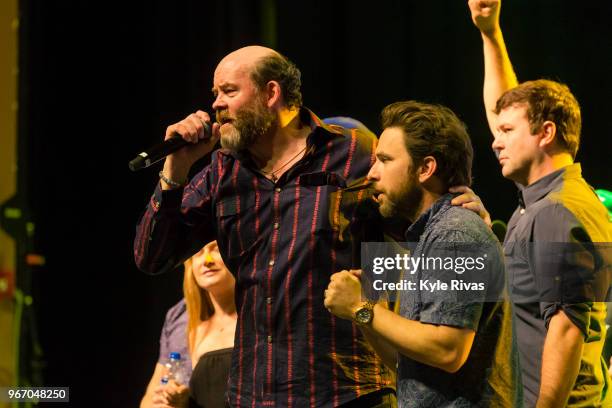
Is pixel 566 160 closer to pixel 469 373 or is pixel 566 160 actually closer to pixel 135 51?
pixel 469 373

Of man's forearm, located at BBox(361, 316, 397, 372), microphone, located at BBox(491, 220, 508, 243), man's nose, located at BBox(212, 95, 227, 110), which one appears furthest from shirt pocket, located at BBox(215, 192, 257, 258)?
microphone, located at BBox(491, 220, 508, 243)

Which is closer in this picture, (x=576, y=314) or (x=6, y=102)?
(x=576, y=314)

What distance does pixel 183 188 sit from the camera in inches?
89.4

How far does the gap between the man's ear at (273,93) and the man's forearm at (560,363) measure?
0.94m

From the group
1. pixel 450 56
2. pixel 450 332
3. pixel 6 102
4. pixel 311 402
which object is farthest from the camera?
pixel 6 102

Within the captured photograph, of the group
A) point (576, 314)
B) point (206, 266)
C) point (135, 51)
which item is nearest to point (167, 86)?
point (135, 51)

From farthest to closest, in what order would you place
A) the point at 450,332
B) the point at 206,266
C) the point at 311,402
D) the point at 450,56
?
the point at 450,56
the point at 206,266
the point at 311,402
the point at 450,332

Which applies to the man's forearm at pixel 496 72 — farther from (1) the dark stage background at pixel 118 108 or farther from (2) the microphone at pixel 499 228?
(1) the dark stage background at pixel 118 108

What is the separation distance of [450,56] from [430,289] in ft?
6.19

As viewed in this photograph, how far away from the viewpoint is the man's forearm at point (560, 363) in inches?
80.3

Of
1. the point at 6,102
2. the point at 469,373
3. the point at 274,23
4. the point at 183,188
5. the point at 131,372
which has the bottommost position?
the point at 131,372

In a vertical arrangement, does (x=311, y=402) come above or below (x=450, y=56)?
below

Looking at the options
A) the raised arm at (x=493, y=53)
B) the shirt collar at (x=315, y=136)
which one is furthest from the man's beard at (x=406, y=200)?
the raised arm at (x=493, y=53)

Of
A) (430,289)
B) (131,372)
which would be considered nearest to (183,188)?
(430,289)
